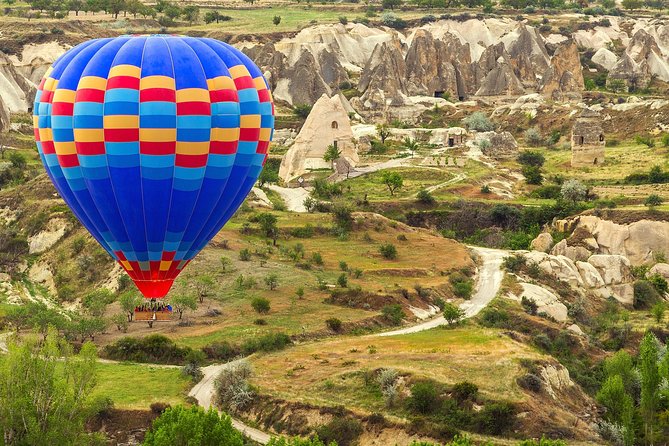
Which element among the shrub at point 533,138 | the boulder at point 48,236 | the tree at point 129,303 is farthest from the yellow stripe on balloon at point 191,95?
the shrub at point 533,138

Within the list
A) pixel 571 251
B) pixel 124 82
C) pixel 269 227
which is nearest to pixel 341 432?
pixel 124 82

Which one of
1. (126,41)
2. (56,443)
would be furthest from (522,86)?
(56,443)

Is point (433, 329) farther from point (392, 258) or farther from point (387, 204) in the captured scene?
point (387, 204)

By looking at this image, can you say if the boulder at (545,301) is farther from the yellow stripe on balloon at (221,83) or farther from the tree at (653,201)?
the yellow stripe on balloon at (221,83)

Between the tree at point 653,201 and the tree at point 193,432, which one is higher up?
the tree at point 193,432

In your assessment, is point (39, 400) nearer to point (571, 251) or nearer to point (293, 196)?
point (571, 251)
